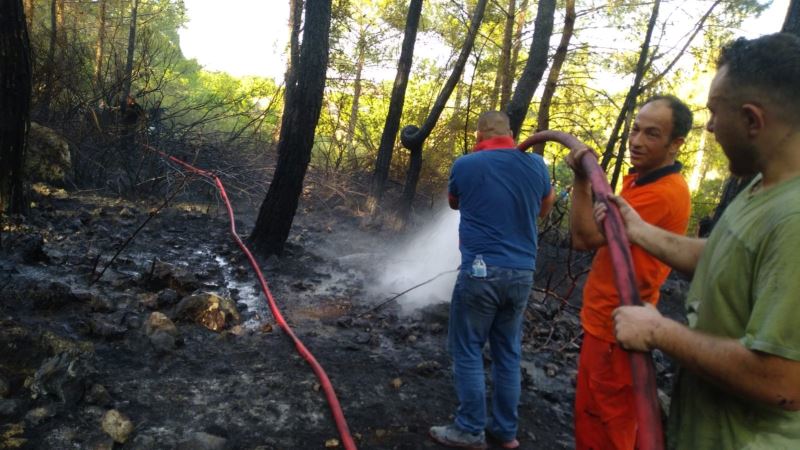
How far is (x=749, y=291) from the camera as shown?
3.95ft

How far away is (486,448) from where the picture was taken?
3258mm

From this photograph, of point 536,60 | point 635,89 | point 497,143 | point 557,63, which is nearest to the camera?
point 497,143

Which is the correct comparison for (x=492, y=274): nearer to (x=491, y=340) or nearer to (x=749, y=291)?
(x=491, y=340)

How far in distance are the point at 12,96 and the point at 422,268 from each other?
5.30 meters

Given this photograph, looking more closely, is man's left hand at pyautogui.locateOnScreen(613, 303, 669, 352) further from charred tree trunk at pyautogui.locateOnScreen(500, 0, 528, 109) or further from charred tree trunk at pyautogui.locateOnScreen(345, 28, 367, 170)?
charred tree trunk at pyautogui.locateOnScreen(345, 28, 367, 170)

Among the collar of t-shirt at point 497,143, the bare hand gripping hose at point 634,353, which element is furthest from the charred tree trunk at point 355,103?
the bare hand gripping hose at point 634,353

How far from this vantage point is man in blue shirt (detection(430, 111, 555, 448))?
311 centimetres

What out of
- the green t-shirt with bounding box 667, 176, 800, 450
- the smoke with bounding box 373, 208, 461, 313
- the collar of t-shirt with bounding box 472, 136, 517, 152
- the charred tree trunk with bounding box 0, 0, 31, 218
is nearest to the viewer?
the green t-shirt with bounding box 667, 176, 800, 450

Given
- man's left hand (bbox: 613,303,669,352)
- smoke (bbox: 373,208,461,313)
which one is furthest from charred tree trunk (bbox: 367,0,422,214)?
man's left hand (bbox: 613,303,669,352)

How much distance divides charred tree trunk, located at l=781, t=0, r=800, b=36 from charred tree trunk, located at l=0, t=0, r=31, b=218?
298 inches

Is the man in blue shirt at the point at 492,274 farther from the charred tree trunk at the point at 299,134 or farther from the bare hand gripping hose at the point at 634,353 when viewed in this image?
the charred tree trunk at the point at 299,134

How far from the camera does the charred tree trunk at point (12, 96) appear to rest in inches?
204

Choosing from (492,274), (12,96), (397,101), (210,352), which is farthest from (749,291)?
(397,101)

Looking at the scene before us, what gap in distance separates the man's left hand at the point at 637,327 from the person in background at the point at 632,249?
1.15 metres
